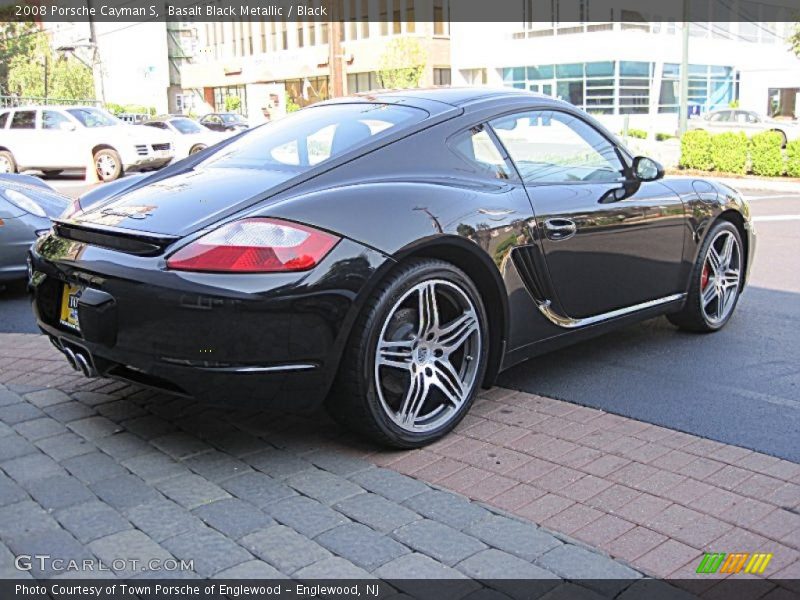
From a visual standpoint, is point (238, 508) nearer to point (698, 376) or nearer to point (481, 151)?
point (481, 151)

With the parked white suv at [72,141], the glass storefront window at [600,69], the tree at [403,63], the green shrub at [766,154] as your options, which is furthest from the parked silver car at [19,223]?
the glass storefront window at [600,69]

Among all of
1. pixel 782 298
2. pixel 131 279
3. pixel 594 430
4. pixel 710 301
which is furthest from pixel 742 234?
pixel 131 279

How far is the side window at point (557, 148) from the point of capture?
4.32 m

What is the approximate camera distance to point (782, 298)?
21.5 ft

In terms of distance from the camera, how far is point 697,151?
2033cm

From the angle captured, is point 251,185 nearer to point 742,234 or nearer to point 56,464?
point 56,464

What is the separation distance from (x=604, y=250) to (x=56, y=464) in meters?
2.76

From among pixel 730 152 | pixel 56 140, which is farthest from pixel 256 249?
pixel 56 140

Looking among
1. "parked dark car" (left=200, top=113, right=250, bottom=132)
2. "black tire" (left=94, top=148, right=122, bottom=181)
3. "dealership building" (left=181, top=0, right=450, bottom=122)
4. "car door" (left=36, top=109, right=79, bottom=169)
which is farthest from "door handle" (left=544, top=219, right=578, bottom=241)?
"dealership building" (left=181, top=0, right=450, bottom=122)

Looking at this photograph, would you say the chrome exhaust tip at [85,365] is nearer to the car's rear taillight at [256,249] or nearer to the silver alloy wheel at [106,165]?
the car's rear taillight at [256,249]

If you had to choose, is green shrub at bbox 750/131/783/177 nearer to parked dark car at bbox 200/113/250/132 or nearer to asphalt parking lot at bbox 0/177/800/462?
asphalt parking lot at bbox 0/177/800/462

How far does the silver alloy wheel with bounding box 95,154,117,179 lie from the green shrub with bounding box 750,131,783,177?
14.5 m

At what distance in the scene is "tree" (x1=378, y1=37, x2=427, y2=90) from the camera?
44469 millimetres

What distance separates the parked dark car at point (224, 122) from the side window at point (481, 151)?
2654cm
